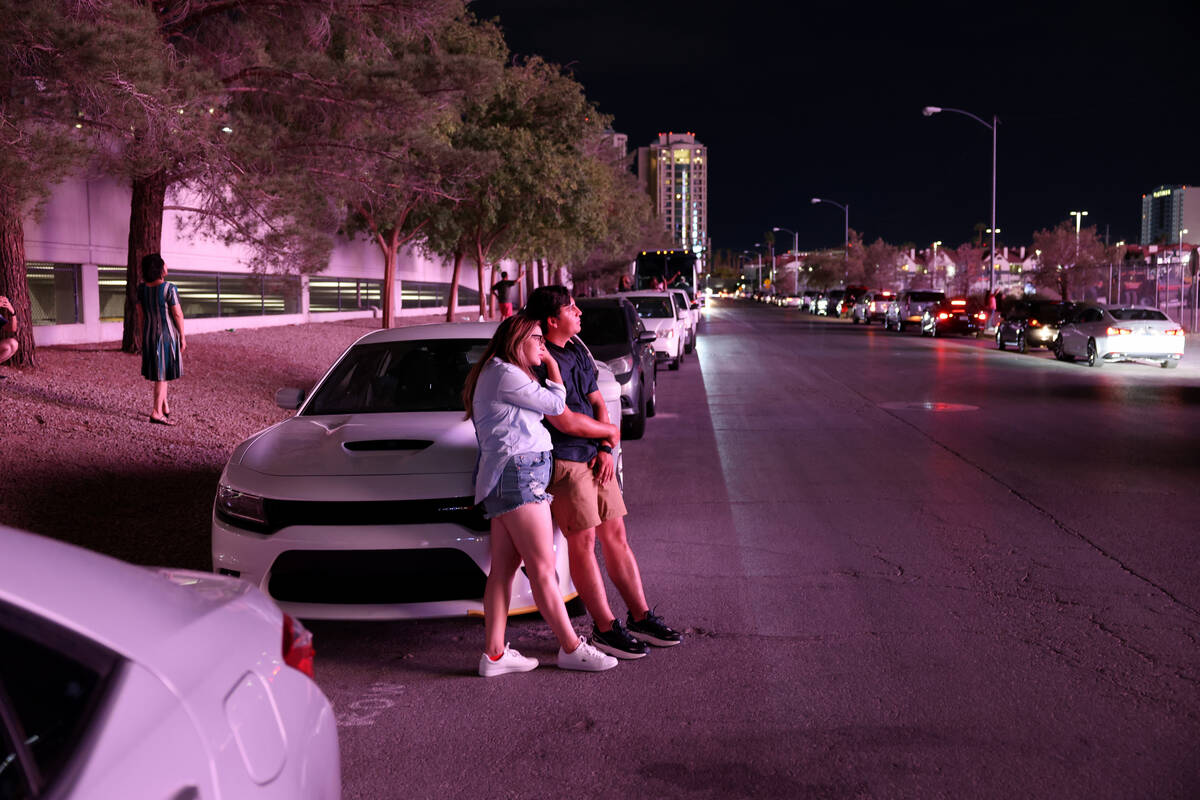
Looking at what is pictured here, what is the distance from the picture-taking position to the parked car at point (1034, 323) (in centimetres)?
3023

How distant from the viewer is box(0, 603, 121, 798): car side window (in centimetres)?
189

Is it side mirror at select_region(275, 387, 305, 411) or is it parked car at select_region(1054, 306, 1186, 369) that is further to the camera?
parked car at select_region(1054, 306, 1186, 369)

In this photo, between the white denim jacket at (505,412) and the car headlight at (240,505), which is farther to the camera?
the car headlight at (240,505)

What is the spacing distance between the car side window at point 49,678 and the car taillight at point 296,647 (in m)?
0.68

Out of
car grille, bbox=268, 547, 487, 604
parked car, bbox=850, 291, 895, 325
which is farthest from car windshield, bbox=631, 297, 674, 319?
parked car, bbox=850, 291, 895, 325

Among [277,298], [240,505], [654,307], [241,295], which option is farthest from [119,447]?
[277,298]

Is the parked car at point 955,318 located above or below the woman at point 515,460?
above

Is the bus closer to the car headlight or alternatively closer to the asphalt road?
the asphalt road

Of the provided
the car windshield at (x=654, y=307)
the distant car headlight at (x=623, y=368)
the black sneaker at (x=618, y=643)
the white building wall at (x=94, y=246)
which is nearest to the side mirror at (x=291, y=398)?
the black sneaker at (x=618, y=643)

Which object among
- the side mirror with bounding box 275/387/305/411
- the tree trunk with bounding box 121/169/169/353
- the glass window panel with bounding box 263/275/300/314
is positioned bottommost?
the side mirror with bounding box 275/387/305/411

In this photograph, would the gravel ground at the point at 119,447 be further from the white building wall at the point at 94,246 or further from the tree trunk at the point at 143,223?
the white building wall at the point at 94,246

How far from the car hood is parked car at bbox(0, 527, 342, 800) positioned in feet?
9.45

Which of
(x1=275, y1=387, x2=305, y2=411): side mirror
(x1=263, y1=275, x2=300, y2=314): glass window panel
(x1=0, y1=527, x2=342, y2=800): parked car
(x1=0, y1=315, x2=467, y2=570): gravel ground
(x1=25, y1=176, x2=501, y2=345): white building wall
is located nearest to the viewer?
(x1=0, y1=527, x2=342, y2=800): parked car

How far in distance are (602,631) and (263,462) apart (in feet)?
6.23
